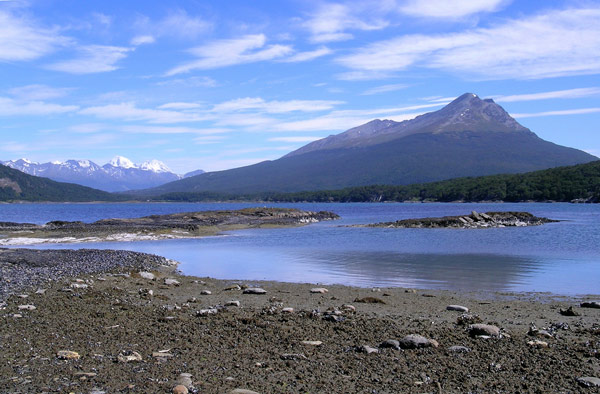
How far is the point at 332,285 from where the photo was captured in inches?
747

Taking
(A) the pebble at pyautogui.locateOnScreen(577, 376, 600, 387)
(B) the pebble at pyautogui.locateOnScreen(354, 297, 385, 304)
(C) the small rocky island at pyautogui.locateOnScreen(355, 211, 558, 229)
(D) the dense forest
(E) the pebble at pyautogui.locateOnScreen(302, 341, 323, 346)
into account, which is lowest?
(B) the pebble at pyautogui.locateOnScreen(354, 297, 385, 304)

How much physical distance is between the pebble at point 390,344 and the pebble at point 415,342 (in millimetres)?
96

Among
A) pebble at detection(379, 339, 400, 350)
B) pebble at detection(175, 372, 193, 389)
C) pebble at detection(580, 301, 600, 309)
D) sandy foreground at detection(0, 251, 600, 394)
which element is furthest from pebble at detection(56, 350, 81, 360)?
pebble at detection(580, 301, 600, 309)

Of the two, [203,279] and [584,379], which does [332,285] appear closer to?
[203,279]

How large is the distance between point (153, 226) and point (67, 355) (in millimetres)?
49578

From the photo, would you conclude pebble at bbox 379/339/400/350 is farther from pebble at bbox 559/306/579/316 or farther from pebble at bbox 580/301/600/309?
pebble at bbox 580/301/600/309

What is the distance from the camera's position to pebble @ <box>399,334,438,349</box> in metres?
9.49

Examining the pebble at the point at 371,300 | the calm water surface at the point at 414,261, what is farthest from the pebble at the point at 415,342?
the calm water surface at the point at 414,261

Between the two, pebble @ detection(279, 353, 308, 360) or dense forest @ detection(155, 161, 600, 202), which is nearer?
pebble @ detection(279, 353, 308, 360)

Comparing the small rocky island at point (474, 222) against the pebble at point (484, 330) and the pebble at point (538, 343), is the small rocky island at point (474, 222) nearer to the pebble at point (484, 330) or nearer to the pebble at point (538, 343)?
the pebble at point (484, 330)

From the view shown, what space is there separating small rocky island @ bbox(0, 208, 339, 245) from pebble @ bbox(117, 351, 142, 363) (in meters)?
35.8

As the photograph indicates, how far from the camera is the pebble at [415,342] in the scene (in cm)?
949

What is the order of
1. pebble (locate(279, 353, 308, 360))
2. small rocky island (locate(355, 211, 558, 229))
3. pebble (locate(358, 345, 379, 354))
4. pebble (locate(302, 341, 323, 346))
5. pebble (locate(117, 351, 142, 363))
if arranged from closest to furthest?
pebble (locate(117, 351, 142, 363)), pebble (locate(279, 353, 308, 360)), pebble (locate(358, 345, 379, 354)), pebble (locate(302, 341, 323, 346)), small rocky island (locate(355, 211, 558, 229))

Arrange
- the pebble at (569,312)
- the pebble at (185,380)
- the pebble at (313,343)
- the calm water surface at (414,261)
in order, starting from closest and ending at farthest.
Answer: the pebble at (185,380) → the pebble at (313,343) → the pebble at (569,312) → the calm water surface at (414,261)
